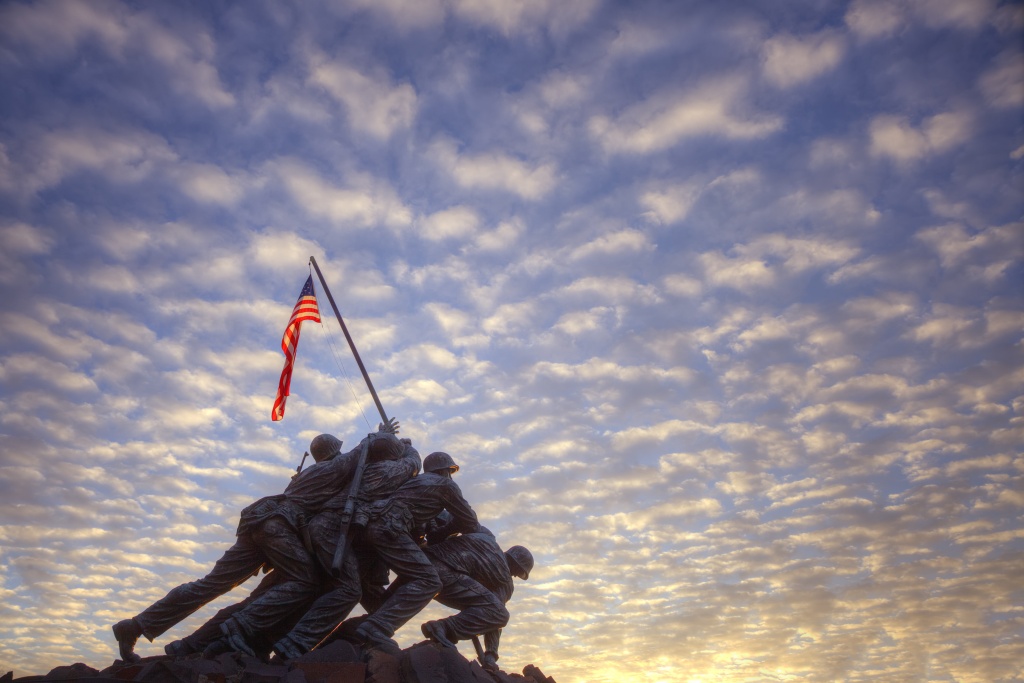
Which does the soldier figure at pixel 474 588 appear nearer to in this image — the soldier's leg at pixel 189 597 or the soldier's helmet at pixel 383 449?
the soldier's helmet at pixel 383 449

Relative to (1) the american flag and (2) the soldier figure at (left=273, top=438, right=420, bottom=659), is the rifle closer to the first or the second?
(2) the soldier figure at (left=273, top=438, right=420, bottom=659)

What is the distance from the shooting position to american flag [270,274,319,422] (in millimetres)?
15273

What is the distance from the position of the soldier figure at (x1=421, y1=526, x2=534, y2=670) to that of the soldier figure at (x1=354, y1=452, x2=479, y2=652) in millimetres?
346

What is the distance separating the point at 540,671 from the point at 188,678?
5.24 m

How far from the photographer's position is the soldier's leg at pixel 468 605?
11.4m

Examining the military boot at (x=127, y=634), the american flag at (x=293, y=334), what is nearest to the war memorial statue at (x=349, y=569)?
the military boot at (x=127, y=634)

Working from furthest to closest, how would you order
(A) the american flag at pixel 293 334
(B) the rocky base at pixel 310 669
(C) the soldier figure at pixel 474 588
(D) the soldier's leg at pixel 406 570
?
(A) the american flag at pixel 293 334, (C) the soldier figure at pixel 474 588, (D) the soldier's leg at pixel 406 570, (B) the rocky base at pixel 310 669

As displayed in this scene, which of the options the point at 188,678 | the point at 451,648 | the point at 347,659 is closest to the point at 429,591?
the point at 451,648

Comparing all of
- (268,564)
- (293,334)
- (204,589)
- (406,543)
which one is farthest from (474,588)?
(293,334)

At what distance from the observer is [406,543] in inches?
455

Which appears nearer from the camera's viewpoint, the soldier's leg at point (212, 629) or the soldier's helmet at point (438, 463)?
the soldier's leg at point (212, 629)

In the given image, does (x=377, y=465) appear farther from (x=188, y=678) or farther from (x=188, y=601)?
(x=188, y=678)

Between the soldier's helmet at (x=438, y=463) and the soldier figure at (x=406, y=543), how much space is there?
519mm

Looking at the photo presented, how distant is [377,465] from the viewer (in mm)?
12164
